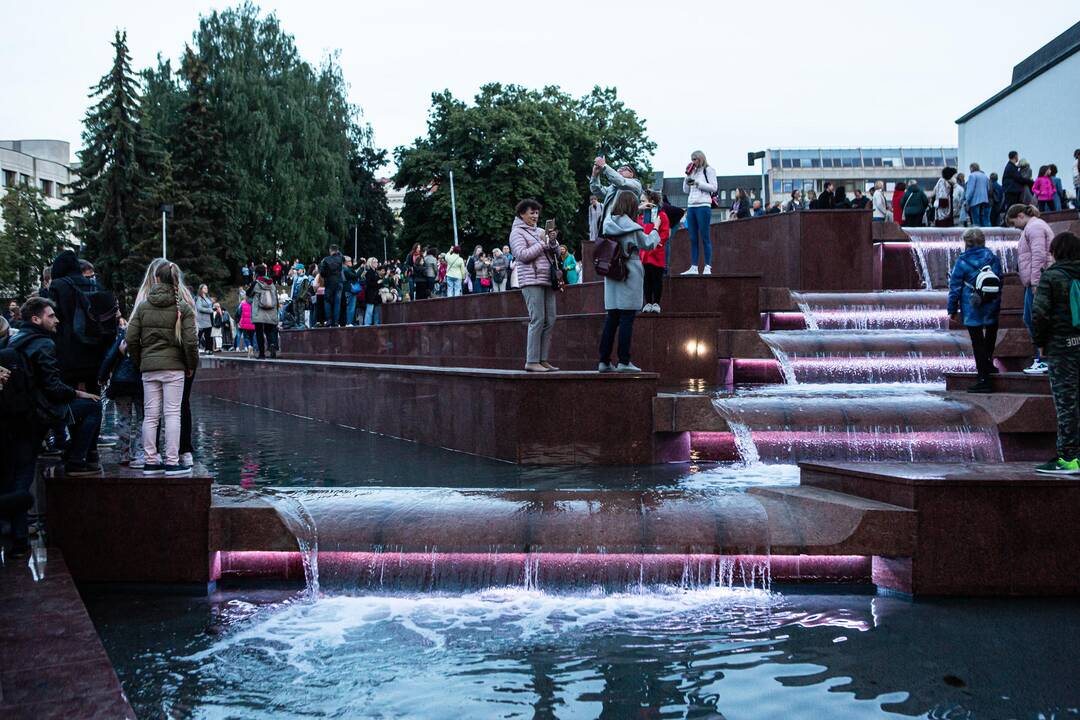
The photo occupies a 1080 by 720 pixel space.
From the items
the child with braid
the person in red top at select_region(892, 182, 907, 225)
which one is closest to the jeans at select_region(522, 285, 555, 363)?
the child with braid

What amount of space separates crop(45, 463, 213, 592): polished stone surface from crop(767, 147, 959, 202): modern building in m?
121

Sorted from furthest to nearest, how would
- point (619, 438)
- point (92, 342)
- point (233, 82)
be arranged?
point (233, 82) < point (619, 438) < point (92, 342)

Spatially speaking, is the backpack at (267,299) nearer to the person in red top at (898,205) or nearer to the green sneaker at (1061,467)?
the person in red top at (898,205)

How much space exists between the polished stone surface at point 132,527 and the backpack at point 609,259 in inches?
180

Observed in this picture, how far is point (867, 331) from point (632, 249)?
4.91m

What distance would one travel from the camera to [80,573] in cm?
658

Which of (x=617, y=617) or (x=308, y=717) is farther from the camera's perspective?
(x=617, y=617)

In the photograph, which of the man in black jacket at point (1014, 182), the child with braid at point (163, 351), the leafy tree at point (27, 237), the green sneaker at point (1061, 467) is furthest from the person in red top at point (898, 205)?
the leafy tree at point (27, 237)

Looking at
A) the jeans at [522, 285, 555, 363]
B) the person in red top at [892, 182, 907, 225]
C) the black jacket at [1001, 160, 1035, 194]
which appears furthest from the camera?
the person in red top at [892, 182, 907, 225]

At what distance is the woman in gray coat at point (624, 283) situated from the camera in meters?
9.99

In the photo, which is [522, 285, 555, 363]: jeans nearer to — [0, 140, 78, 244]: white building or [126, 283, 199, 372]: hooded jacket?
[126, 283, 199, 372]: hooded jacket

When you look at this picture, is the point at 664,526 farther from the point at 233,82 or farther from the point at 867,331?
the point at 233,82

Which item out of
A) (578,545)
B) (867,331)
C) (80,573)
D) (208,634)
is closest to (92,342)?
(80,573)

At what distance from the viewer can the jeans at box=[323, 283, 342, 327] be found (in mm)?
23094
